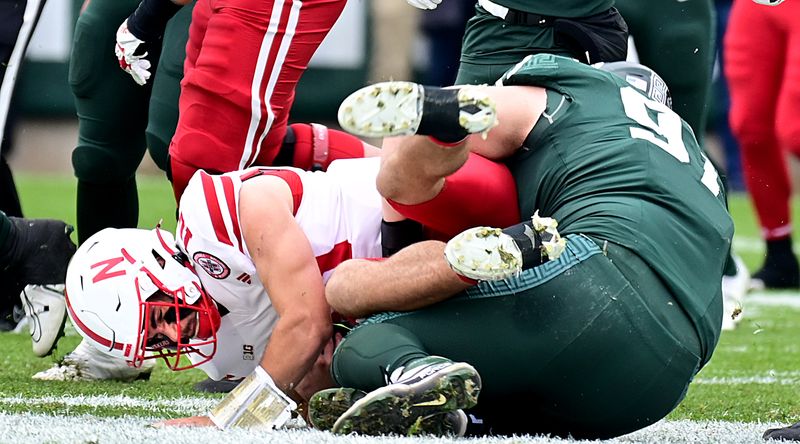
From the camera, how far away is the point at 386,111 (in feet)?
7.73

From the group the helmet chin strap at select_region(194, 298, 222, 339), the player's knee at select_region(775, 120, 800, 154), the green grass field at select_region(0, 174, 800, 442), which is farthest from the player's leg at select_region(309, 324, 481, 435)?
the player's knee at select_region(775, 120, 800, 154)

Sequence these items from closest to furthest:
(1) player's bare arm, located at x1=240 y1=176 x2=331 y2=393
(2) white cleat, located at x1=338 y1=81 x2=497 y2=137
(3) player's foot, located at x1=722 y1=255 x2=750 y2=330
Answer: (2) white cleat, located at x1=338 y1=81 x2=497 y2=137 → (1) player's bare arm, located at x1=240 y1=176 x2=331 y2=393 → (3) player's foot, located at x1=722 y1=255 x2=750 y2=330

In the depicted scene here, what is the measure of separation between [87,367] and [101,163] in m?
0.68

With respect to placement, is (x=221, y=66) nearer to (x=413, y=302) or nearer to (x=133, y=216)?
(x=133, y=216)

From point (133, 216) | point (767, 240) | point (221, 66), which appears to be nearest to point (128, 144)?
point (133, 216)

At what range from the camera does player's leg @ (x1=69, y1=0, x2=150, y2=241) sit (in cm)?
402

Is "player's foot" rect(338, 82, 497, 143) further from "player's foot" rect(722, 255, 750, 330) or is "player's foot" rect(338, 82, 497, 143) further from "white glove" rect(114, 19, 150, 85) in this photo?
"player's foot" rect(722, 255, 750, 330)

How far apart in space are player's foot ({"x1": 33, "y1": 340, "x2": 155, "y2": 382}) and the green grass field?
0.17ft

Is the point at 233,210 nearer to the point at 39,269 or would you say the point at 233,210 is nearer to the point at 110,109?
the point at 39,269

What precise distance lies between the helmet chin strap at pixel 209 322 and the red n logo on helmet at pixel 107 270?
0.18 m

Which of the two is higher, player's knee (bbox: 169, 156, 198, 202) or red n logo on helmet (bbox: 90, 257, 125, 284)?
red n logo on helmet (bbox: 90, 257, 125, 284)

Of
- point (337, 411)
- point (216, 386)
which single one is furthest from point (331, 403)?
point (216, 386)

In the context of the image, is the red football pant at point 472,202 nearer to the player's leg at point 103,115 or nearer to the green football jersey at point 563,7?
the green football jersey at point 563,7

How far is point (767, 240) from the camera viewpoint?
6363 mm
